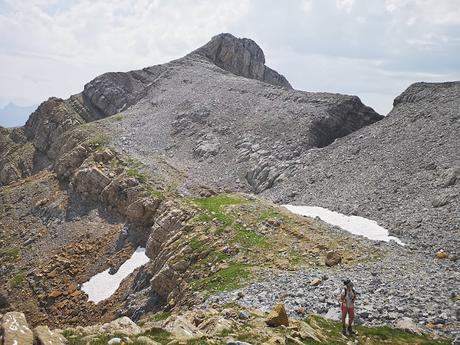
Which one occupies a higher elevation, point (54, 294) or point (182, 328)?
point (182, 328)

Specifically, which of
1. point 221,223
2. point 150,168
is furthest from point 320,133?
point 221,223

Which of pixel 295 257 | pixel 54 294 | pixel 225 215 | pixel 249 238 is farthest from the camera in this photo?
pixel 54 294

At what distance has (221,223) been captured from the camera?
127ft

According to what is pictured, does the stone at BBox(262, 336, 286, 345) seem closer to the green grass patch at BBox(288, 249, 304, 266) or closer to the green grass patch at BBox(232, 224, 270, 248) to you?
the green grass patch at BBox(288, 249, 304, 266)

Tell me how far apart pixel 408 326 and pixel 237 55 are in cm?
10768

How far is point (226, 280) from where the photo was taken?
29469 mm

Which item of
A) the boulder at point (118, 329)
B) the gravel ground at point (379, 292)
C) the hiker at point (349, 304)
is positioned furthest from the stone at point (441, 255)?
the boulder at point (118, 329)

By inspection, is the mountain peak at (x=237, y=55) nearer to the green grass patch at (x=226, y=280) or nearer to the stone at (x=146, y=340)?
the green grass patch at (x=226, y=280)

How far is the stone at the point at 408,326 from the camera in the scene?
20.0m

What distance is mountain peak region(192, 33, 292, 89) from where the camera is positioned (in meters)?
116

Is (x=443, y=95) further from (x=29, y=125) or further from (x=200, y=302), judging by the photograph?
(x=29, y=125)

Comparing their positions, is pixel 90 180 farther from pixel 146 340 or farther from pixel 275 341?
pixel 275 341

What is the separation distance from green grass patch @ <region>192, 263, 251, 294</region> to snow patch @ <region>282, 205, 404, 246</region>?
1325 cm

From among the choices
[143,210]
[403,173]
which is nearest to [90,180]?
[143,210]
